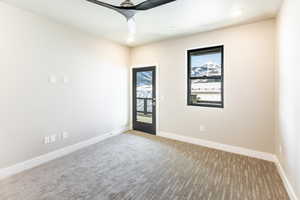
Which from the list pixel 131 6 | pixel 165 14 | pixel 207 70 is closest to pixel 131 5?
pixel 131 6

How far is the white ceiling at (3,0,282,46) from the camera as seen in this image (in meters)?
2.38

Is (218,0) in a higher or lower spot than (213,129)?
higher

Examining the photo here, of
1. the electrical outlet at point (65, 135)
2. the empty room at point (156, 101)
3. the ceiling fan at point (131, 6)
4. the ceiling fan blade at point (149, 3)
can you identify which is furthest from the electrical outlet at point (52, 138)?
the ceiling fan blade at point (149, 3)

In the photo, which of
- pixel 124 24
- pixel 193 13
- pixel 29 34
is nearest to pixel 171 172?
pixel 193 13

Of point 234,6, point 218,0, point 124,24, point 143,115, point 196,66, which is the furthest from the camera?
point 143,115

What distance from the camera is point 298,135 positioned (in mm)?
1679

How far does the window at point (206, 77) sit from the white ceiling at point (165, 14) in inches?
22.2

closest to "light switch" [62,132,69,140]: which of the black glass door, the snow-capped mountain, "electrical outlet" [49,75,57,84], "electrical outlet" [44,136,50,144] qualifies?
"electrical outlet" [44,136,50,144]

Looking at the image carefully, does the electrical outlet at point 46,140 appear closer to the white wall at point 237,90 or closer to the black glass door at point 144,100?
the black glass door at point 144,100

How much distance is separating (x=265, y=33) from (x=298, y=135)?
214cm

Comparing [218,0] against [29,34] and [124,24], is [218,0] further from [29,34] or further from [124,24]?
[29,34]

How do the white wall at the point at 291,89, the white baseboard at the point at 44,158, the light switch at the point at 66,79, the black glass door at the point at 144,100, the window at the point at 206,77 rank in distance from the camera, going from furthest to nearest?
1. the black glass door at the point at 144,100
2. the window at the point at 206,77
3. the light switch at the point at 66,79
4. the white baseboard at the point at 44,158
5. the white wall at the point at 291,89

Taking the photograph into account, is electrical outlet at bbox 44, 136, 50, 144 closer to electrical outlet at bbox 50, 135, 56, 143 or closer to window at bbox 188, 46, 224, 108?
electrical outlet at bbox 50, 135, 56, 143

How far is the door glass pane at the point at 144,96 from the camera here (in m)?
4.61
